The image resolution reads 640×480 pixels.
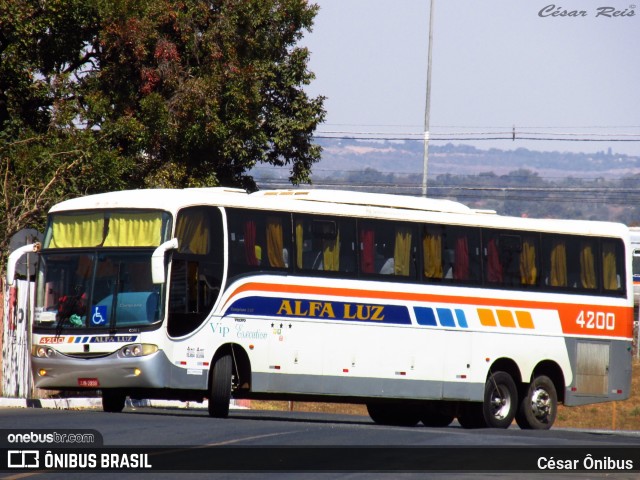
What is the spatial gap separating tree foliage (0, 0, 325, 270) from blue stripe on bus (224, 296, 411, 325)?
9.23m

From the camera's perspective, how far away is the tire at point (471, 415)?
25594 millimetres

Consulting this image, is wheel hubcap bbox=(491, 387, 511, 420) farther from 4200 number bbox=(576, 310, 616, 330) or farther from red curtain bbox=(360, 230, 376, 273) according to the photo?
red curtain bbox=(360, 230, 376, 273)

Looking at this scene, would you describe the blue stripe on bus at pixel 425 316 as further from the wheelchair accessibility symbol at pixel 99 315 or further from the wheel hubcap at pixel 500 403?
the wheelchair accessibility symbol at pixel 99 315

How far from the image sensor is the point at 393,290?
24.0m

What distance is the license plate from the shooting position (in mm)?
21188

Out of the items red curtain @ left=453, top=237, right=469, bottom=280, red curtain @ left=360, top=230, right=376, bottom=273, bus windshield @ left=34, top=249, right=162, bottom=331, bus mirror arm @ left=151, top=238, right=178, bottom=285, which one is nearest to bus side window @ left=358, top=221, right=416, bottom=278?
red curtain @ left=360, top=230, right=376, bottom=273

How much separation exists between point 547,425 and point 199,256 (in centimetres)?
842

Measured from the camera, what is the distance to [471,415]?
2580cm

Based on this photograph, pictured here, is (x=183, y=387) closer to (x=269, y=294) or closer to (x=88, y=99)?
(x=269, y=294)

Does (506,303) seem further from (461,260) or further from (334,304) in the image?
(334,304)

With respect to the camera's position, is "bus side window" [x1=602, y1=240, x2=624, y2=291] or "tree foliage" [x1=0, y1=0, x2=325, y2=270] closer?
"bus side window" [x1=602, y1=240, x2=624, y2=291]

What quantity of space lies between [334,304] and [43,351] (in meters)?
4.81

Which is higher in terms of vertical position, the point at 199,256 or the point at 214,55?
the point at 214,55

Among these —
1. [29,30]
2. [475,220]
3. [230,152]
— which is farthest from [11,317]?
[230,152]
